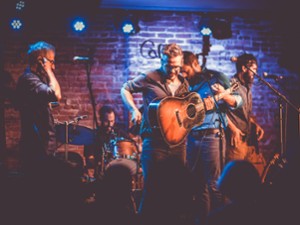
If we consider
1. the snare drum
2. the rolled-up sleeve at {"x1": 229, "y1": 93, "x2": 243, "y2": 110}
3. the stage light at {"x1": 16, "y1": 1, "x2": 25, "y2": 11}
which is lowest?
the snare drum

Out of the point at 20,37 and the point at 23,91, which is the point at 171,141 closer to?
the point at 23,91

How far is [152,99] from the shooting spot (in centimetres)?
557

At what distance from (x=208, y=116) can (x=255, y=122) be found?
6.23 ft

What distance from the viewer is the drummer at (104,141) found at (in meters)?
6.94

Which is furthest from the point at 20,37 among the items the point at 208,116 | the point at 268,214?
the point at 268,214

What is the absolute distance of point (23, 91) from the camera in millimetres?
5477

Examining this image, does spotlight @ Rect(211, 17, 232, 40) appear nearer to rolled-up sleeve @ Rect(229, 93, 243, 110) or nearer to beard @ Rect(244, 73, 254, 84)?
beard @ Rect(244, 73, 254, 84)

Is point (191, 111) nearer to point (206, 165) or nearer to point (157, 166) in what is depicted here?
point (206, 165)

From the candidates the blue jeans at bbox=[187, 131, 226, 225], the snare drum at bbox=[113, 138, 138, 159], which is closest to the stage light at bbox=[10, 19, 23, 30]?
the snare drum at bbox=[113, 138, 138, 159]

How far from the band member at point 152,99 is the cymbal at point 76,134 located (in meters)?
1.33

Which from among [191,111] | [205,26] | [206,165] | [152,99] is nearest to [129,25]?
[205,26]

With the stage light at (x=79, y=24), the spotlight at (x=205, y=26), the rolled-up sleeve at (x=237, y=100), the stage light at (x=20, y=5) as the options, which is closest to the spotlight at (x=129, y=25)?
the stage light at (x=79, y=24)

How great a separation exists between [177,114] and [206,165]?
83cm

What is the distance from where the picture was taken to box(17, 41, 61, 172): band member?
5.27 meters
